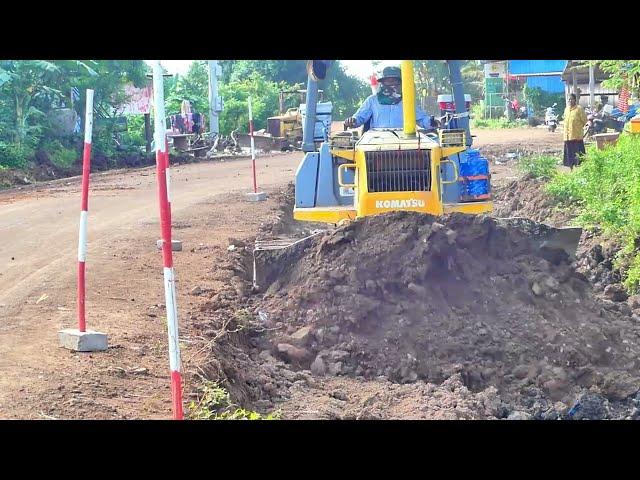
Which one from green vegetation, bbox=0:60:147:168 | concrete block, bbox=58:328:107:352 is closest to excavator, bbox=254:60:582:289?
concrete block, bbox=58:328:107:352

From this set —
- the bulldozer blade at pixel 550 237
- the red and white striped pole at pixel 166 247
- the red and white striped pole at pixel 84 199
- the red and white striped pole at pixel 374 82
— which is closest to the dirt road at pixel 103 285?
the red and white striped pole at pixel 84 199

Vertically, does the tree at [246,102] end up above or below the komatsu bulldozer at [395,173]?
above

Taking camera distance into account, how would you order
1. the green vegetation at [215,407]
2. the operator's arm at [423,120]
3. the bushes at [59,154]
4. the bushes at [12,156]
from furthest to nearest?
the bushes at [59,154] → the bushes at [12,156] → the operator's arm at [423,120] → the green vegetation at [215,407]

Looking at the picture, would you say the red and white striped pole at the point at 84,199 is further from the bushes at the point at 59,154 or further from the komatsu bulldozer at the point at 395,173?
the bushes at the point at 59,154

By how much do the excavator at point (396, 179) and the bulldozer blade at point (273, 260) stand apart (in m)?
0.01

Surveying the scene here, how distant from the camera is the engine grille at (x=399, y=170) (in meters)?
9.94

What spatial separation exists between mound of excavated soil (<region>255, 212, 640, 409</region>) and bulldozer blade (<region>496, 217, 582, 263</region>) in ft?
0.26

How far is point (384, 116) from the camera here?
1162 centimetres

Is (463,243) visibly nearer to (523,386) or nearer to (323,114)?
(523,386)

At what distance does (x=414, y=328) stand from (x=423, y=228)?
1.11m

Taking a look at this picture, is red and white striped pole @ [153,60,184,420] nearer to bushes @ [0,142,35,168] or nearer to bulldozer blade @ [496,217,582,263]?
bulldozer blade @ [496,217,582,263]

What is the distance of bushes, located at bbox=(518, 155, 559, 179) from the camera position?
60.8 feet

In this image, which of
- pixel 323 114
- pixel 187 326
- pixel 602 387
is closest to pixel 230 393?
pixel 187 326

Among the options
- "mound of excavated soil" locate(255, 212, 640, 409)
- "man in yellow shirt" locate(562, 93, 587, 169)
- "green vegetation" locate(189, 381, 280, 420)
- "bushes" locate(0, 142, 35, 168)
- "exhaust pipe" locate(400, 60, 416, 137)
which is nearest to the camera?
"green vegetation" locate(189, 381, 280, 420)
